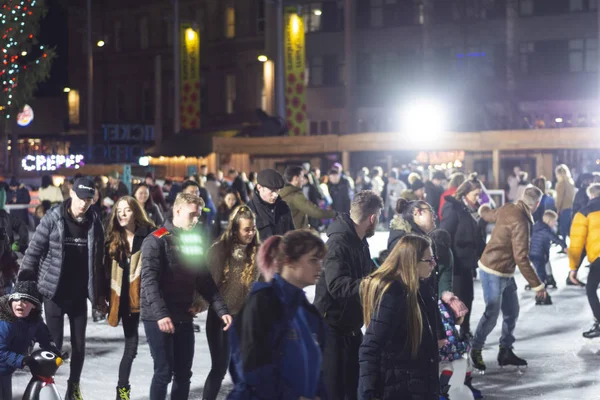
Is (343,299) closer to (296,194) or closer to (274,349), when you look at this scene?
(274,349)

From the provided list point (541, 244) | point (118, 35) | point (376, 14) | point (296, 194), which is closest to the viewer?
point (296, 194)

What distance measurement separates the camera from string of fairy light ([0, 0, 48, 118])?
70.3ft

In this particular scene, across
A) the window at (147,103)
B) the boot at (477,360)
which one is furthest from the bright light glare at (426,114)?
the boot at (477,360)

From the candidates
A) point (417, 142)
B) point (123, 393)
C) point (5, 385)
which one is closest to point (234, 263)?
point (123, 393)

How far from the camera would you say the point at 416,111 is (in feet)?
169

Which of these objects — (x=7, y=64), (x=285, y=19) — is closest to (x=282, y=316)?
(x=7, y=64)

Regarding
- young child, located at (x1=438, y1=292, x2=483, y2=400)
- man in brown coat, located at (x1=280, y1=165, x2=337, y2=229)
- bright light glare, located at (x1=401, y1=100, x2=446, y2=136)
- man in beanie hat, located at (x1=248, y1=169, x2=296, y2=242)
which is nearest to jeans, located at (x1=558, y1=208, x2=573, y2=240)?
man in brown coat, located at (x1=280, y1=165, x2=337, y2=229)

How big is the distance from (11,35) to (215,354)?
48.5ft

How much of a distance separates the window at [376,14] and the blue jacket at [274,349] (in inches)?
1938

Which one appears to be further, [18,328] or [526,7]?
[526,7]

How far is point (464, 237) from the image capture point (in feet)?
38.7

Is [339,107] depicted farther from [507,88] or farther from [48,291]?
[48,291]

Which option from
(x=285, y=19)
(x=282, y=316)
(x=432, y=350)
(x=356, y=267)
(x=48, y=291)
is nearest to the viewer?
(x=282, y=316)

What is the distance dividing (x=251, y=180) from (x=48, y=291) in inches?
733
